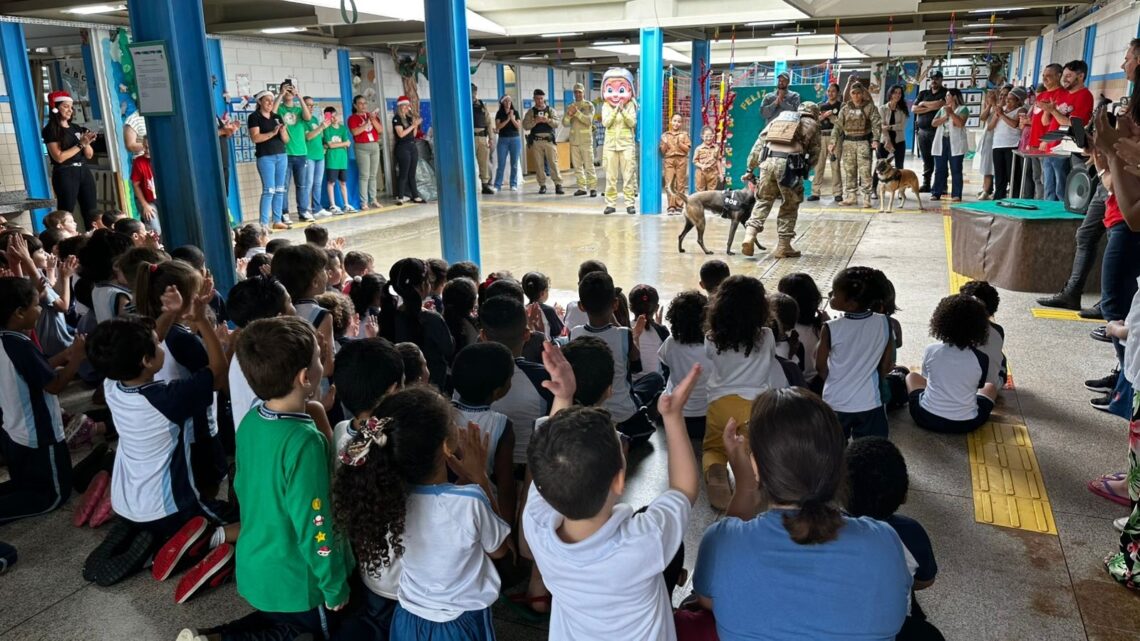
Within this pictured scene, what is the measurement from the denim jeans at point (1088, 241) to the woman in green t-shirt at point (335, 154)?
32.0 ft

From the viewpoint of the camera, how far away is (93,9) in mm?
8266

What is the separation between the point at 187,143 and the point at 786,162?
5395 mm

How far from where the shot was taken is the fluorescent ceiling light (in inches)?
316

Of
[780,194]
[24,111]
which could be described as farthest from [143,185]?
[780,194]

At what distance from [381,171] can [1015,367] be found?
12089 mm

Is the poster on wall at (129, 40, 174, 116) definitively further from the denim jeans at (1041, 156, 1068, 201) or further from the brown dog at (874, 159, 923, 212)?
the brown dog at (874, 159, 923, 212)

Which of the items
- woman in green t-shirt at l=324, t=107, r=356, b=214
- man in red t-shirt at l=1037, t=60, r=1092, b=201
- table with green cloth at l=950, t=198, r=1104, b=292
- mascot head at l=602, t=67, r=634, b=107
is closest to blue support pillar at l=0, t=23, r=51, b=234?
woman in green t-shirt at l=324, t=107, r=356, b=214

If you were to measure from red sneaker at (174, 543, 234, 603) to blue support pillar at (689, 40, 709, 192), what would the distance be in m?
10.4

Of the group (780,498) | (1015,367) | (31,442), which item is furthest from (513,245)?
(780,498)

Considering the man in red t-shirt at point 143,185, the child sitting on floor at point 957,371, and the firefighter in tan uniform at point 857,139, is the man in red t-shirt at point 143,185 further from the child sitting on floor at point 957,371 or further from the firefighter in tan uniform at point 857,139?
the firefighter in tan uniform at point 857,139

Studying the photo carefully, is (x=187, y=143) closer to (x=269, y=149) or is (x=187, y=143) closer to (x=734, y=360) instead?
(x=734, y=360)

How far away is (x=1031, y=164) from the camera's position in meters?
9.39

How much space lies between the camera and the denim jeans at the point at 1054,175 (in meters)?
8.17

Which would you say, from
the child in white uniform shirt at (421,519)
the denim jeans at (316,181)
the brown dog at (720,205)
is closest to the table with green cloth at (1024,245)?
the brown dog at (720,205)
